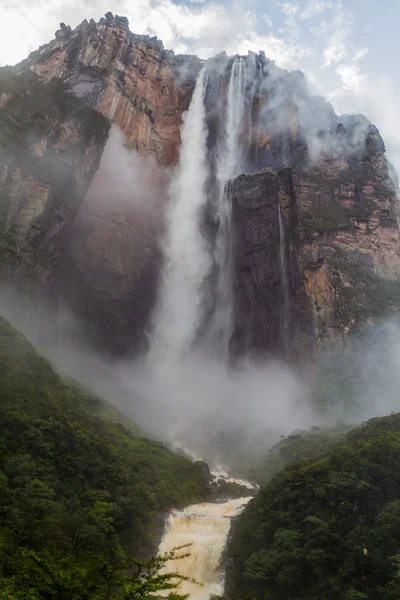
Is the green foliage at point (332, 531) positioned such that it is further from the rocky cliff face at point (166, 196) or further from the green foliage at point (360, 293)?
the rocky cliff face at point (166, 196)

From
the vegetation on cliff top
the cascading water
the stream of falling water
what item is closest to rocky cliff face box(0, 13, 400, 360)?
the cascading water

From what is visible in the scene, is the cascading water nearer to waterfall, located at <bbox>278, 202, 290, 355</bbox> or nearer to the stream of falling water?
waterfall, located at <bbox>278, 202, 290, 355</bbox>

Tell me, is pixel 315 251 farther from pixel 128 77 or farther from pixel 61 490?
pixel 61 490

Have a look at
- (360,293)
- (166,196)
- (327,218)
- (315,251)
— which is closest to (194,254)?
(166,196)

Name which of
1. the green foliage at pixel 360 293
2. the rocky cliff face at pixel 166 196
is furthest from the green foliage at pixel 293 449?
the green foliage at pixel 360 293

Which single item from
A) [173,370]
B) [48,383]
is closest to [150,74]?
[173,370]
